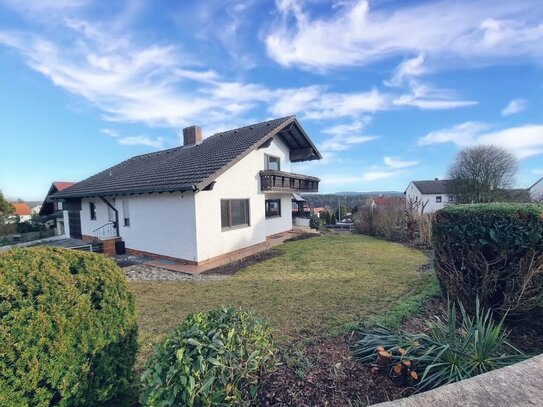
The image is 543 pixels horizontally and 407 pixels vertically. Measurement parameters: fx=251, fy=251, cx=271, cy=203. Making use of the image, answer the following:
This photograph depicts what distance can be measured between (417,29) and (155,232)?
452 inches

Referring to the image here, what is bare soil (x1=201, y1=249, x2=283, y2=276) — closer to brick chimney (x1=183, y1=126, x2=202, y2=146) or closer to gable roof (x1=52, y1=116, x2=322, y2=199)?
gable roof (x1=52, y1=116, x2=322, y2=199)

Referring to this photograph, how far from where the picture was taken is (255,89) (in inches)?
470

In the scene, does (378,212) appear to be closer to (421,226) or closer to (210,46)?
(421,226)

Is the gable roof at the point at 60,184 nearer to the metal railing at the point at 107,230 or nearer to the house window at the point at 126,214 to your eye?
the metal railing at the point at 107,230

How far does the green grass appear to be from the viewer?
170 inches

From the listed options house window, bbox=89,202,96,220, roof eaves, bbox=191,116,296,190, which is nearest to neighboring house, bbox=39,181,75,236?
house window, bbox=89,202,96,220

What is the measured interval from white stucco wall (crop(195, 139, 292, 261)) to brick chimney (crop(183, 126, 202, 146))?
16.3 ft

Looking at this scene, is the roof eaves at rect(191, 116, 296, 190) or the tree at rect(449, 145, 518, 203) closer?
the roof eaves at rect(191, 116, 296, 190)

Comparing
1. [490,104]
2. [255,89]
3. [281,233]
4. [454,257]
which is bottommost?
[281,233]

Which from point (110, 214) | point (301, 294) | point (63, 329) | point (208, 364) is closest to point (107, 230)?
point (110, 214)

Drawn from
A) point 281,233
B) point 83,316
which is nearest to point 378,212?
point 281,233

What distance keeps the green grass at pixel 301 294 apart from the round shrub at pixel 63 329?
5.11 feet

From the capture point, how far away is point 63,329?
1.93m

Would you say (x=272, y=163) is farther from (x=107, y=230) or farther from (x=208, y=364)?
(x=208, y=364)
